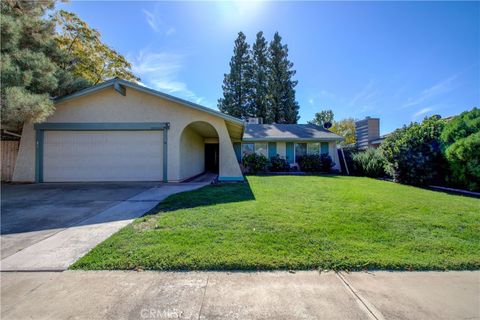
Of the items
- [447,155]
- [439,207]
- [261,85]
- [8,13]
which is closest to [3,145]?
[8,13]

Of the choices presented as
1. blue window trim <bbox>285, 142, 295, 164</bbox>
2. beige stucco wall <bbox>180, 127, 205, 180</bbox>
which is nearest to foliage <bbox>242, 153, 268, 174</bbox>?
blue window trim <bbox>285, 142, 295, 164</bbox>

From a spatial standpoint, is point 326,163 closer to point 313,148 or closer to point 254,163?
point 313,148

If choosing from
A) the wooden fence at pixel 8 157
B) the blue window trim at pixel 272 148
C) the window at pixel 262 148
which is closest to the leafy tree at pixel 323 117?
the blue window trim at pixel 272 148

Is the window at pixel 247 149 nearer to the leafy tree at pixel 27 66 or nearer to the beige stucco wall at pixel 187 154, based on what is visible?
the beige stucco wall at pixel 187 154

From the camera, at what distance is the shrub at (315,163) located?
15500 mm

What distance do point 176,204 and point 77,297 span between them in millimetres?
3527

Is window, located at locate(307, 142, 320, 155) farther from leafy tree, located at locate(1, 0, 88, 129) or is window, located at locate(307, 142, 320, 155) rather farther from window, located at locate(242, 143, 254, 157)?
leafy tree, located at locate(1, 0, 88, 129)

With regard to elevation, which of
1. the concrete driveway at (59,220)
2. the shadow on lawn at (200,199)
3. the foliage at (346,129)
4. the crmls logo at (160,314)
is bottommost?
the crmls logo at (160,314)

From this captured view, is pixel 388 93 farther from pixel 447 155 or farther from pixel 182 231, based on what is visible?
pixel 182 231

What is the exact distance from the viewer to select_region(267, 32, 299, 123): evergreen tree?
27.0 metres

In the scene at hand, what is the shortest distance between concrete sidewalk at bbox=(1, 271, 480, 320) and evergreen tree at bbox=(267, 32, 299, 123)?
25.6 m

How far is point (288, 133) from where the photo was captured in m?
17.3

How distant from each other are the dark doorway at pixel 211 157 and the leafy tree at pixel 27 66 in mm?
9975

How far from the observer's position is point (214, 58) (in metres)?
14.3
